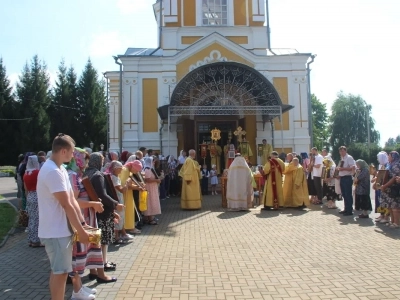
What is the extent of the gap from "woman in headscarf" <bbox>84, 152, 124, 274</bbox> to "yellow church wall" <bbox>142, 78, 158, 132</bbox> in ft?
43.9

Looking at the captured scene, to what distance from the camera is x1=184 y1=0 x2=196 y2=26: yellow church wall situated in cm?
2069

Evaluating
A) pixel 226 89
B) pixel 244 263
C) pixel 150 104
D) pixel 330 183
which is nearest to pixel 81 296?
pixel 244 263

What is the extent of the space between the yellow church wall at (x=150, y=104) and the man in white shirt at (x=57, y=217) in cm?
1537

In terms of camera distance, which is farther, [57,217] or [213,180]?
[213,180]

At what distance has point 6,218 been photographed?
10461mm

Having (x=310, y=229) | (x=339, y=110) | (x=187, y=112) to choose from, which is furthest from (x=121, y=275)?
(x=339, y=110)

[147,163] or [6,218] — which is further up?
[147,163]

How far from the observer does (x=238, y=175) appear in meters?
12.0

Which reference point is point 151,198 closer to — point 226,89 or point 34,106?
point 226,89

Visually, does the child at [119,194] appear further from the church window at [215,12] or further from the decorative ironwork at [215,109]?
the church window at [215,12]

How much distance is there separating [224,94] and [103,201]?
12454 millimetres

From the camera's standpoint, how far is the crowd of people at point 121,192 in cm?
385

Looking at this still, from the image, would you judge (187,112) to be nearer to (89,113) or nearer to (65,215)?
(65,215)

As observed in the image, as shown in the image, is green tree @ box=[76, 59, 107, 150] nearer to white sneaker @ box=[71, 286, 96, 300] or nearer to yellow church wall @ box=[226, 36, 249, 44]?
yellow church wall @ box=[226, 36, 249, 44]
